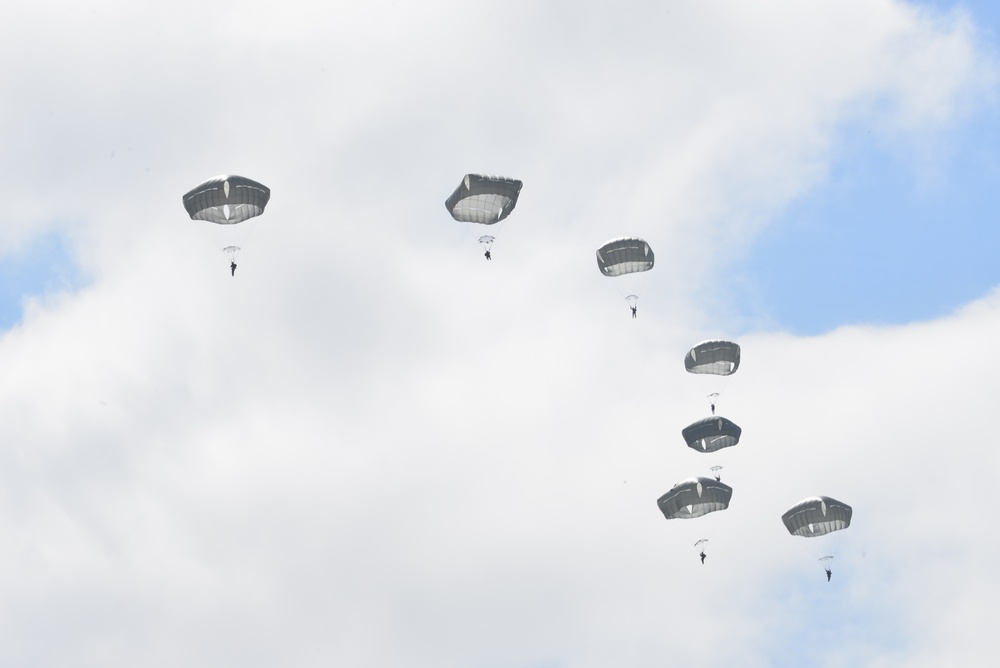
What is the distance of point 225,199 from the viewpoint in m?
118

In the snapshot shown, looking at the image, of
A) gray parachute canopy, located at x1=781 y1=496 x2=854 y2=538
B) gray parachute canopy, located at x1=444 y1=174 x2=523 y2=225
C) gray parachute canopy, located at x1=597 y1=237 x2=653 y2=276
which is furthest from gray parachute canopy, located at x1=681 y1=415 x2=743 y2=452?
gray parachute canopy, located at x1=444 y1=174 x2=523 y2=225

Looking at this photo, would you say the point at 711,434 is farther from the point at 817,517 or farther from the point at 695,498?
the point at 817,517

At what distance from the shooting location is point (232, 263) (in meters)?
122

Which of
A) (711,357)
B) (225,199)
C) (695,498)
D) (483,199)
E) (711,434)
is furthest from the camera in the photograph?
(711,434)

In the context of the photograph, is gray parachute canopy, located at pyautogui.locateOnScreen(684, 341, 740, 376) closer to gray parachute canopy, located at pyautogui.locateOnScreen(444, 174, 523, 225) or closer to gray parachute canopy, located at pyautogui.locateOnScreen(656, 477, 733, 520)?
gray parachute canopy, located at pyautogui.locateOnScreen(656, 477, 733, 520)

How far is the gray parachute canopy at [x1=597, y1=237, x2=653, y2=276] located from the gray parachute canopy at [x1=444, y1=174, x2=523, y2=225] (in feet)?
29.7

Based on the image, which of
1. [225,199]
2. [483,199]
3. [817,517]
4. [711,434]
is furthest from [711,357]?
[225,199]

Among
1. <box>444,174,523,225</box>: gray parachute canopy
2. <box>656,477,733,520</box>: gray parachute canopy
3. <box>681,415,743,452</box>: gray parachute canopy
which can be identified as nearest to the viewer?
<box>444,174,523,225</box>: gray parachute canopy

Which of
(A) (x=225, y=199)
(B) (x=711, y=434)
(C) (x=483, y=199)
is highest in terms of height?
(C) (x=483, y=199)

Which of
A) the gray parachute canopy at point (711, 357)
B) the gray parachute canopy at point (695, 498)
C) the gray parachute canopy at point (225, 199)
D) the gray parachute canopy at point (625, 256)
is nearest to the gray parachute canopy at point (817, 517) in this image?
the gray parachute canopy at point (695, 498)

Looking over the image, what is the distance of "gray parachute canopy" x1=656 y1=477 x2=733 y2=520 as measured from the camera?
12950 cm

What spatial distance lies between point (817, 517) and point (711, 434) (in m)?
Result: 10.3

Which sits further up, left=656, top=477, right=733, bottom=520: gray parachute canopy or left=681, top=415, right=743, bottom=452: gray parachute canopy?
left=681, top=415, right=743, bottom=452: gray parachute canopy

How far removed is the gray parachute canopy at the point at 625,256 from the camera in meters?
130
